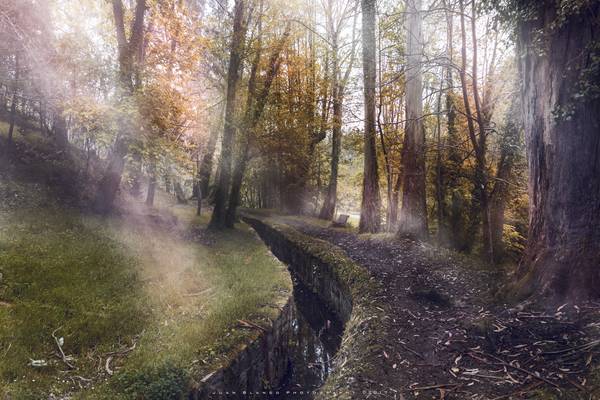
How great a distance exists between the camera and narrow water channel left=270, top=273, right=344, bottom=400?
6.05 meters

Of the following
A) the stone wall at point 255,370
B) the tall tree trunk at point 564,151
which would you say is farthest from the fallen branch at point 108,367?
the tall tree trunk at point 564,151

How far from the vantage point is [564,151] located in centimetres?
411

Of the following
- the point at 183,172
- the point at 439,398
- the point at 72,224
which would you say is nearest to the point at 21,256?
the point at 72,224

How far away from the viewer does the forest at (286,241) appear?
3865 mm

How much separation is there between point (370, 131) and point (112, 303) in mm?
9714

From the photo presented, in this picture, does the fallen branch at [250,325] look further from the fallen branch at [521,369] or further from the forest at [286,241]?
the fallen branch at [521,369]

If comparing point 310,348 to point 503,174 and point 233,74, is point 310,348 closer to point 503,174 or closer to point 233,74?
point 503,174

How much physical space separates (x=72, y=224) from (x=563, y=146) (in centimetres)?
1120

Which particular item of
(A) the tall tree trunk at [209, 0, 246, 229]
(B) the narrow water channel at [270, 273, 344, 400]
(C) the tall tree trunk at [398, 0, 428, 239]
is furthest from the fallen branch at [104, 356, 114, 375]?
(A) the tall tree trunk at [209, 0, 246, 229]

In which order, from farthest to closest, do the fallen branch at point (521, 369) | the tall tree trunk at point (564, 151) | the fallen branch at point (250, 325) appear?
1. the fallen branch at point (250, 325)
2. the tall tree trunk at point (564, 151)
3. the fallen branch at point (521, 369)

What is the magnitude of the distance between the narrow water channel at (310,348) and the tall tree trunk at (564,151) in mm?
3680

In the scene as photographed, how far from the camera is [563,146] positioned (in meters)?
4.11

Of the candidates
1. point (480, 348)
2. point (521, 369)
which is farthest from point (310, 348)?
point (521, 369)

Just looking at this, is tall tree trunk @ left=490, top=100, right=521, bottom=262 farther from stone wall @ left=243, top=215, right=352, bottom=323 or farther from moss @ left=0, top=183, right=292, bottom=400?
moss @ left=0, top=183, right=292, bottom=400
